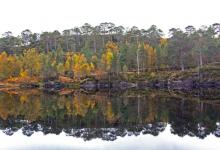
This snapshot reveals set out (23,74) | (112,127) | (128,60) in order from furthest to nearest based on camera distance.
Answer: (23,74), (128,60), (112,127)

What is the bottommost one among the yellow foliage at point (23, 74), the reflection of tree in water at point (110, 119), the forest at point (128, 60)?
the reflection of tree in water at point (110, 119)

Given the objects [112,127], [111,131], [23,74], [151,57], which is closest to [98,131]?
[111,131]

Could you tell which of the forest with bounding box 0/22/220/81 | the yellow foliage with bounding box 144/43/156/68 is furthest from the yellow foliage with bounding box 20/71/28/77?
the yellow foliage with bounding box 144/43/156/68

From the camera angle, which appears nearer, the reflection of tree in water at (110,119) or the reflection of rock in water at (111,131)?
the reflection of rock in water at (111,131)

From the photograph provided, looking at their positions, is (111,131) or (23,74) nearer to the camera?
(111,131)

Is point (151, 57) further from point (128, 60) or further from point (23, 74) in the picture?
point (23, 74)

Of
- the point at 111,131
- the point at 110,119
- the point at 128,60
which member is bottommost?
the point at 110,119

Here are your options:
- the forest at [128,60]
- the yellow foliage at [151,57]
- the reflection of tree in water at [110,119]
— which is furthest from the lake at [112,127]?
the yellow foliage at [151,57]

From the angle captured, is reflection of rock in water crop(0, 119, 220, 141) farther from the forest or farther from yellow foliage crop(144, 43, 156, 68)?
yellow foliage crop(144, 43, 156, 68)

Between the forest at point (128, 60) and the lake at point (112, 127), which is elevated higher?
the forest at point (128, 60)

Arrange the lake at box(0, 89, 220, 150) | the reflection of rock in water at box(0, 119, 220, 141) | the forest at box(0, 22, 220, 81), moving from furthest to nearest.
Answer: the forest at box(0, 22, 220, 81) < the reflection of rock in water at box(0, 119, 220, 141) < the lake at box(0, 89, 220, 150)

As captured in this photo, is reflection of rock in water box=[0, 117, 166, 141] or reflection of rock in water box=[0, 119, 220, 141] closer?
reflection of rock in water box=[0, 119, 220, 141]

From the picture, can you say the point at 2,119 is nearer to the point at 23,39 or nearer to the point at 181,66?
the point at 181,66

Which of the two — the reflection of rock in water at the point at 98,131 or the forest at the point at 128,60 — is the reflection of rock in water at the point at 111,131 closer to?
the reflection of rock in water at the point at 98,131
